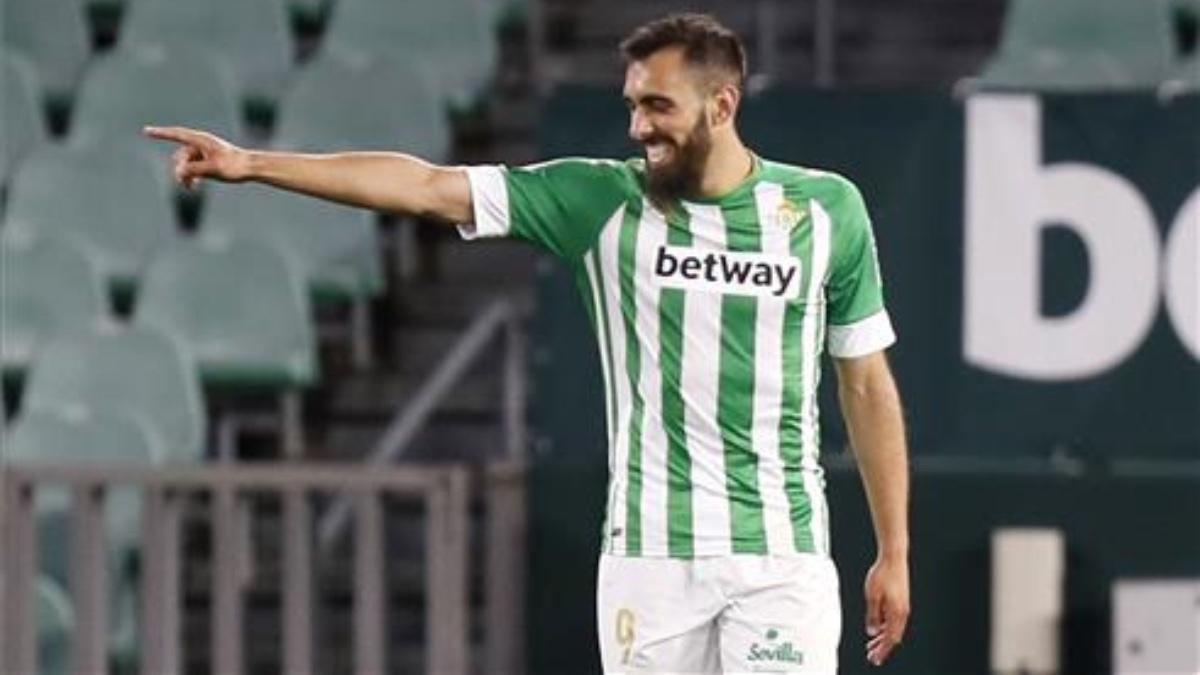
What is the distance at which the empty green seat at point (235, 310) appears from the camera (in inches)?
324

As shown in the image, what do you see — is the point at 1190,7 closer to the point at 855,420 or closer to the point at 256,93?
the point at 256,93

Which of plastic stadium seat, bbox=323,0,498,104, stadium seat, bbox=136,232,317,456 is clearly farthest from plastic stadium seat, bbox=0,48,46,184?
stadium seat, bbox=136,232,317,456

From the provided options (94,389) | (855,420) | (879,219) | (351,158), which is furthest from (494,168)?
(94,389)

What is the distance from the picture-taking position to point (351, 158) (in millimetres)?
4488

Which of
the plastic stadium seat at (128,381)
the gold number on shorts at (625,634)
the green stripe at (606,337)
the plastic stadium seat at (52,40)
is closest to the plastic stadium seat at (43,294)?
the plastic stadium seat at (128,381)

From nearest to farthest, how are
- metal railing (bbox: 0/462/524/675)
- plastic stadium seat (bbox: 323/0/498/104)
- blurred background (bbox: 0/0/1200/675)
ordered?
metal railing (bbox: 0/462/524/675) → blurred background (bbox: 0/0/1200/675) → plastic stadium seat (bbox: 323/0/498/104)

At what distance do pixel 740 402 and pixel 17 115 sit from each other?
523 cm

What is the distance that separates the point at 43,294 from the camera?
332 inches

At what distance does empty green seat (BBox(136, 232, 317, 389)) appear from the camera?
8.22 m

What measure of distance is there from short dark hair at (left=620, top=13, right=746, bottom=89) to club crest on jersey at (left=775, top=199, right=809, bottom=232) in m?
0.21

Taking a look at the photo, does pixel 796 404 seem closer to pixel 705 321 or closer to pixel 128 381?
pixel 705 321

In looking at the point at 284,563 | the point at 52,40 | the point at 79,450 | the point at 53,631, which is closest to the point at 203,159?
the point at 284,563

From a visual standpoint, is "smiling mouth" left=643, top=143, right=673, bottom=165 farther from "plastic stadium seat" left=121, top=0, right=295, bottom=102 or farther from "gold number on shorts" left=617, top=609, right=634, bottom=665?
"plastic stadium seat" left=121, top=0, right=295, bottom=102

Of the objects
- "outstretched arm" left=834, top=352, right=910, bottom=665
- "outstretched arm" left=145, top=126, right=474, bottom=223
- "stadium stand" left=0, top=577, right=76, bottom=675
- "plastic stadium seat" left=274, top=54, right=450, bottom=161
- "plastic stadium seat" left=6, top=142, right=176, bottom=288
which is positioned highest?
"plastic stadium seat" left=274, top=54, right=450, bottom=161
